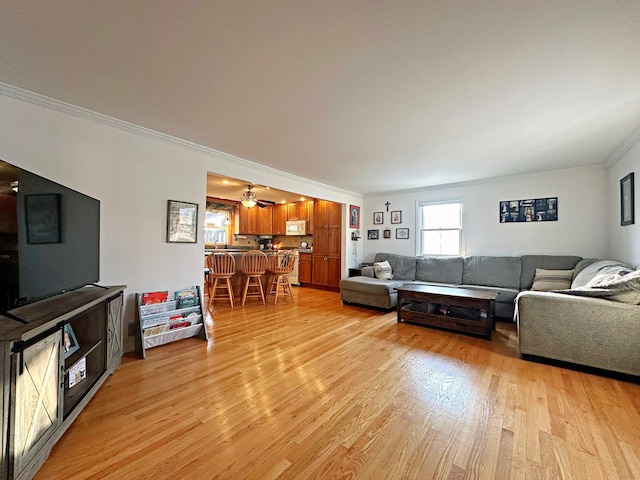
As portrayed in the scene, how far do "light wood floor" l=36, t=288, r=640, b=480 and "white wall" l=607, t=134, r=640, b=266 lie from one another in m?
1.74

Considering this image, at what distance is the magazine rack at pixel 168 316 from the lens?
2.71 metres

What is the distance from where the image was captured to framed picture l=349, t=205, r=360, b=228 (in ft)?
20.1

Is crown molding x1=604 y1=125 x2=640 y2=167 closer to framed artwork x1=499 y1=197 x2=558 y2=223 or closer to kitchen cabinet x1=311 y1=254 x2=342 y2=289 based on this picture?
framed artwork x1=499 y1=197 x2=558 y2=223

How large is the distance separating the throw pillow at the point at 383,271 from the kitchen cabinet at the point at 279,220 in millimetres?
3169

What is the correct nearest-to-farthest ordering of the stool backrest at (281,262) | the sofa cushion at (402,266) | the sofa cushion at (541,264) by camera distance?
the sofa cushion at (541,264) < the stool backrest at (281,262) < the sofa cushion at (402,266)

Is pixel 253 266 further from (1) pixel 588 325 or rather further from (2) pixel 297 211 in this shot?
(1) pixel 588 325

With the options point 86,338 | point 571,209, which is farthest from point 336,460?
point 571,209

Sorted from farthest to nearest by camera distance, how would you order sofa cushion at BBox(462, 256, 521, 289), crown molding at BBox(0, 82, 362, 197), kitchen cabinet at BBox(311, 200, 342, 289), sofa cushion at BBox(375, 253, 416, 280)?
kitchen cabinet at BBox(311, 200, 342, 289) < sofa cushion at BBox(375, 253, 416, 280) < sofa cushion at BBox(462, 256, 521, 289) < crown molding at BBox(0, 82, 362, 197)

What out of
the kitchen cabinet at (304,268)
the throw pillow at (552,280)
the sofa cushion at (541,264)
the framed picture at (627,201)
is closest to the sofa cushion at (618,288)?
the framed picture at (627,201)

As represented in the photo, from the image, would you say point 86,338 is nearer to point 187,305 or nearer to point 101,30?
point 187,305

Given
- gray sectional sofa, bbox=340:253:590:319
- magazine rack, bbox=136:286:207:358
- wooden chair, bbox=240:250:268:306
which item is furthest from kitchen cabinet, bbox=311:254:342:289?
magazine rack, bbox=136:286:207:358

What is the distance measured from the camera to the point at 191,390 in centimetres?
199

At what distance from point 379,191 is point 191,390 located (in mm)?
5121

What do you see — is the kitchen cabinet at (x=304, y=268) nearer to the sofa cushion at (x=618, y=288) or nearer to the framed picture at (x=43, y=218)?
the sofa cushion at (x=618, y=288)
